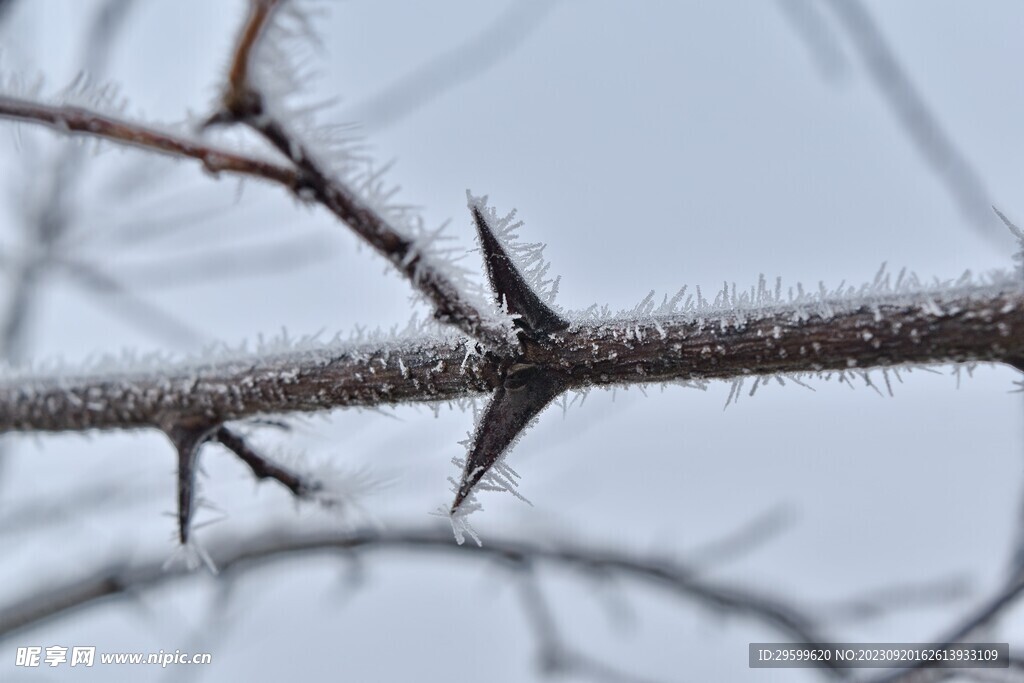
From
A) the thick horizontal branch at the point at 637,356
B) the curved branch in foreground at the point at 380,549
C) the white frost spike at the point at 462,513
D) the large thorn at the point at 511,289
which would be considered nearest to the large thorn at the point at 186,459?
the thick horizontal branch at the point at 637,356

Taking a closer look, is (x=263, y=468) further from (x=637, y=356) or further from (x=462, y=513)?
(x=637, y=356)

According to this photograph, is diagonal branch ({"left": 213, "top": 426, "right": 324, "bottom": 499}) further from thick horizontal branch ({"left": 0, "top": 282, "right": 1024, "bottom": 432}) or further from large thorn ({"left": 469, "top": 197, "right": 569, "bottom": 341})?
A: large thorn ({"left": 469, "top": 197, "right": 569, "bottom": 341})

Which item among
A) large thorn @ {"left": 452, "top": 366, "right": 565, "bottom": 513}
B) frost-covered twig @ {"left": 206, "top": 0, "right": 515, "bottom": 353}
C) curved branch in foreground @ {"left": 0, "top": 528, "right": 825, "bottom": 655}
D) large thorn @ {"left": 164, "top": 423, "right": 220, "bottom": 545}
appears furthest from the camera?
curved branch in foreground @ {"left": 0, "top": 528, "right": 825, "bottom": 655}

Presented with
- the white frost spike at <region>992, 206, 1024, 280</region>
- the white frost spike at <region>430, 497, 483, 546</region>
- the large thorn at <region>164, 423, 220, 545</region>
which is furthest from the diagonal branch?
the white frost spike at <region>992, 206, 1024, 280</region>

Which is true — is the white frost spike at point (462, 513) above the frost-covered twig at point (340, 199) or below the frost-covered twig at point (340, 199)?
below

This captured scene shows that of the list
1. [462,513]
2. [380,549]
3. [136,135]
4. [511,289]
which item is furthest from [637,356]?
[380,549]

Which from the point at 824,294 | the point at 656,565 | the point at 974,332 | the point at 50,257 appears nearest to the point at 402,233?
the point at 824,294

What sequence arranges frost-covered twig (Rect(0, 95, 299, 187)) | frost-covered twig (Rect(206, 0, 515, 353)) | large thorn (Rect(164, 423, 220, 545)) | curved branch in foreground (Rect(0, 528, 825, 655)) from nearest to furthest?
frost-covered twig (Rect(206, 0, 515, 353)), frost-covered twig (Rect(0, 95, 299, 187)), large thorn (Rect(164, 423, 220, 545)), curved branch in foreground (Rect(0, 528, 825, 655))

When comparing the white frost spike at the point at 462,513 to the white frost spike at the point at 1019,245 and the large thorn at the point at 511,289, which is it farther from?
the white frost spike at the point at 1019,245
